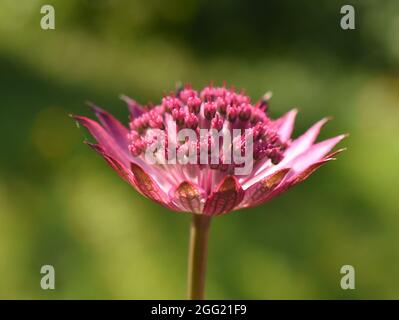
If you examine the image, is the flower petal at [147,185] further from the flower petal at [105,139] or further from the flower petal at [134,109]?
the flower petal at [134,109]

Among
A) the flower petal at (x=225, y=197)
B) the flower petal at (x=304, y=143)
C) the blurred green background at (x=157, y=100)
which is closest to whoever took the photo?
the flower petal at (x=225, y=197)

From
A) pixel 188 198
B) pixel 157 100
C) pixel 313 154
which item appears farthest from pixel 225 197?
pixel 157 100

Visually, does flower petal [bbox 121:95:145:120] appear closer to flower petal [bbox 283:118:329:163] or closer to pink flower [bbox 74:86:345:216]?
pink flower [bbox 74:86:345:216]

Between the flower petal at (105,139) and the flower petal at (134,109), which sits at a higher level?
the flower petal at (134,109)

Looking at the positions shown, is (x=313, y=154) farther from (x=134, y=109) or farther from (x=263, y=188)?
(x=134, y=109)

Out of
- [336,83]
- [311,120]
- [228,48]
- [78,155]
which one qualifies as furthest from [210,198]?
[228,48]

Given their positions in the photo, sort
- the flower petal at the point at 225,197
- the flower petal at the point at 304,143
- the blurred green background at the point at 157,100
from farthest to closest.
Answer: the blurred green background at the point at 157,100, the flower petal at the point at 304,143, the flower petal at the point at 225,197

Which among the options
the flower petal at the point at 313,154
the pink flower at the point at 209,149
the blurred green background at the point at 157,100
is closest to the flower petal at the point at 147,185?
the pink flower at the point at 209,149

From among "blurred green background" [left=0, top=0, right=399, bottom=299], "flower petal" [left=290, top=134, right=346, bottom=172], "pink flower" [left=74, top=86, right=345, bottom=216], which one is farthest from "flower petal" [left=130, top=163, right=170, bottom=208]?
"blurred green background" [left=0, top=0, right=399, bottom=299]
